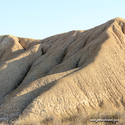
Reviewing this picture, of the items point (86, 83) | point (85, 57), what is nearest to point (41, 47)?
point (85, 57)

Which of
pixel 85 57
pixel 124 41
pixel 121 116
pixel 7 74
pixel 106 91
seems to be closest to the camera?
pixel 121 116

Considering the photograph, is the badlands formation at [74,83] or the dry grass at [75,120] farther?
the badlands formation at [74,83]

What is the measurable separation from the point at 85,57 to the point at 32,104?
10.5 meters

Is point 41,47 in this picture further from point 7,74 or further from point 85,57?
point 85,57

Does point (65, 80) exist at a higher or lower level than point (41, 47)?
higher

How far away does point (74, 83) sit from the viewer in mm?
16922

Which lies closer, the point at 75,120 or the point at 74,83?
the point at 75,120

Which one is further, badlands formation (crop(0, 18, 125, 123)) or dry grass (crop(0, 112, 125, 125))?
badlands formation (crop(0, 18, 125, 123))

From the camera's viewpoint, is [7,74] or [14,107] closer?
[14,107]

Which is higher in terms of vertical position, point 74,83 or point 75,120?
point 75,120

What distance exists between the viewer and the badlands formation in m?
14.9

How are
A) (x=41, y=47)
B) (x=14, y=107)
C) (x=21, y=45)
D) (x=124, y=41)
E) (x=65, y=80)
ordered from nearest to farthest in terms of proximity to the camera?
(x=14, y=107), (x=65, y=80), (x=124, y=41), (x=41, y=47), (x=21, y=45)

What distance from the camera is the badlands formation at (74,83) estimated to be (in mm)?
14852

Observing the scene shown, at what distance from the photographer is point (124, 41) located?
83.3ft
